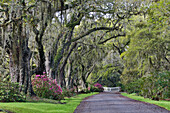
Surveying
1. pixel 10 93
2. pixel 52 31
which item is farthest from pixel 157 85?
pixel 10 93

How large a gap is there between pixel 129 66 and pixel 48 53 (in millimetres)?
15786

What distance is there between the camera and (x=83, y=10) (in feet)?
56.5

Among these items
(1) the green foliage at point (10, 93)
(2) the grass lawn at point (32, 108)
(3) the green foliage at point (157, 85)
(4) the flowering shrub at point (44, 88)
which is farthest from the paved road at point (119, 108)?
(1) the green foliage at point (10, 93)

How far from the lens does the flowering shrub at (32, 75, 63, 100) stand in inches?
684

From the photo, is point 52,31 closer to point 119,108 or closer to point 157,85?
point 157,85

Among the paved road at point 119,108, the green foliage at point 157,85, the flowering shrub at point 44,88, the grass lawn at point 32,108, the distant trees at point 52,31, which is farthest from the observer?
the green foliage at point 157,85

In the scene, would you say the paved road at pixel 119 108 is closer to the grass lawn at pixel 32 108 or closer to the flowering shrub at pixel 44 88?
the grass lawn at pixel 32 108

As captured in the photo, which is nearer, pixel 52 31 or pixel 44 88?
pixel 44 88

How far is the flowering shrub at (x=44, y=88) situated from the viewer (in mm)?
17375

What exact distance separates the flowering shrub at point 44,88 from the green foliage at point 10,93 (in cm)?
291

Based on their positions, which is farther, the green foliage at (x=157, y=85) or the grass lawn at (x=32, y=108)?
the green foliage at (x=157, y=85)

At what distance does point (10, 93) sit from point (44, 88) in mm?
3821

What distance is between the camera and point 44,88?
17.5m

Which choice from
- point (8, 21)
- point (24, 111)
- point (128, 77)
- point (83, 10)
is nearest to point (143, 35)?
point (83, 10)
